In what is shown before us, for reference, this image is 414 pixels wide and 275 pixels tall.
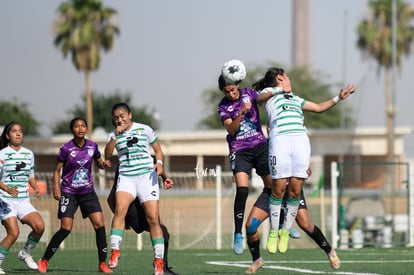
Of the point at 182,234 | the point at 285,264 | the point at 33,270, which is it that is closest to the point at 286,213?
the point at 285,264

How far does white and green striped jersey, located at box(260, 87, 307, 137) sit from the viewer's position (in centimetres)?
1268

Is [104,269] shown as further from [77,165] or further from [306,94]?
[306,94]

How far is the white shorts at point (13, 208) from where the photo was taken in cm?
1481

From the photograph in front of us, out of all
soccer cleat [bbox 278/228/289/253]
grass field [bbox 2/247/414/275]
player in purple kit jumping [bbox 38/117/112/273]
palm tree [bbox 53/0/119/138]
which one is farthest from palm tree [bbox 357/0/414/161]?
soccer cleat [bbox 278/228/289/253]

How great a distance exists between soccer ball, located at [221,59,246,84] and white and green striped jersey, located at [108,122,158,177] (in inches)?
43.3

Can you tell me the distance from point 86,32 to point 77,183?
44.1 m

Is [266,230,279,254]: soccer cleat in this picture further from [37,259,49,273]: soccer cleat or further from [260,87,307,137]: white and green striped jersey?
[37,259,49,273]: soccer cleat

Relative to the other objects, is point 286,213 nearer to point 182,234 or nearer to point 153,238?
point 153,238

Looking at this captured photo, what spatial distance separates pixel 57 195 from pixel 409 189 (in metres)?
11.5

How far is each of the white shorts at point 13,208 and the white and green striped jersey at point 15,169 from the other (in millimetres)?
68

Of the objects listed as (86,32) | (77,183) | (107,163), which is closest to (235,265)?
(77,183)

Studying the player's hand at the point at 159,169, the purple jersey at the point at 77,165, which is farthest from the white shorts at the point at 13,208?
the player's hand at the point at 159,169

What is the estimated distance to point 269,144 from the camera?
1281cm

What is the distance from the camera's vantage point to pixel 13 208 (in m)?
14.8
